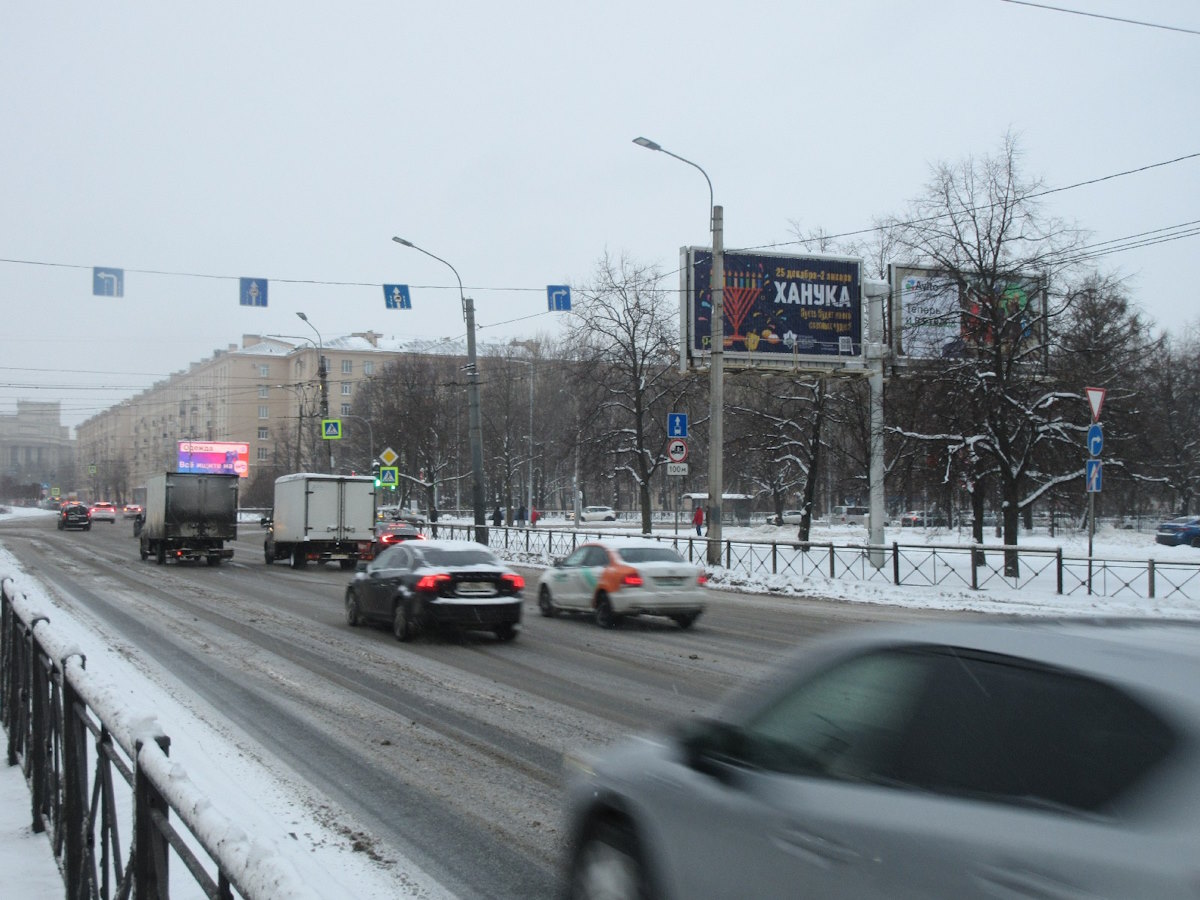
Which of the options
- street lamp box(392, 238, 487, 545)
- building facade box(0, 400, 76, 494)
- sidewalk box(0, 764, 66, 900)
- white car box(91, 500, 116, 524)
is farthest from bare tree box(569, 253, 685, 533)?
building facade box(0, 400, 76, 494)

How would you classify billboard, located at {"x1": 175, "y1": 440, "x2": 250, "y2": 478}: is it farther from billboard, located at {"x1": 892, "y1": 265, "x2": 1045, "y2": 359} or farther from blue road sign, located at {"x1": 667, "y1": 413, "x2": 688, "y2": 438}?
billboard, located at {"x1": 892, "y1": 265, "x2": 1045, "y2": 359}

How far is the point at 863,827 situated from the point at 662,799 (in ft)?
3.47

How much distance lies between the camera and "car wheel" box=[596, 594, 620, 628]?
16938 millimetres

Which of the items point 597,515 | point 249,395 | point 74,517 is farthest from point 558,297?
point 249,395

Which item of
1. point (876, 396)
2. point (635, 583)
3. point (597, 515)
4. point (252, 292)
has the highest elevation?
point (252, 292)

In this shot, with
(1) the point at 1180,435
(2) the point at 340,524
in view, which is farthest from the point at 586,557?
(1) the point at 1180,435

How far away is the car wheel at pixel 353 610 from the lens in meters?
16.6

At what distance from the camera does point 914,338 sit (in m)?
29.4

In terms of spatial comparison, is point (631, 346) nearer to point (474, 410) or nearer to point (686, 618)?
point (474, 410)

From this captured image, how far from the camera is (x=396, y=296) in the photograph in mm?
30641

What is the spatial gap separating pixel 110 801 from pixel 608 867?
1.97 metres

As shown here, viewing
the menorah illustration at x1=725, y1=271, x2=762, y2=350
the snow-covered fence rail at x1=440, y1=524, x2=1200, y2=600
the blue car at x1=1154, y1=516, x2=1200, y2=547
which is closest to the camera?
the snow-covered fence rail at x1=440, y1=524, x2=1200, y2=600

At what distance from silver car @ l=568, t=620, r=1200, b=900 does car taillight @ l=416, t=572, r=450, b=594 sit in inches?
436

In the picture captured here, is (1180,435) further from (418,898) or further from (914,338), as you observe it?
(418,898)
